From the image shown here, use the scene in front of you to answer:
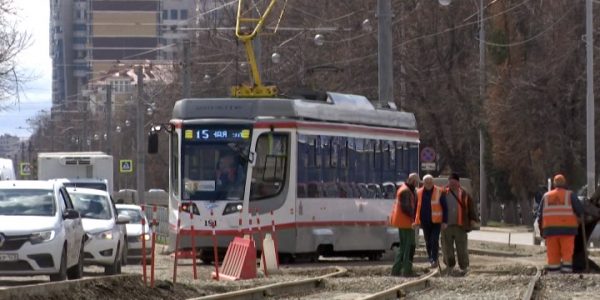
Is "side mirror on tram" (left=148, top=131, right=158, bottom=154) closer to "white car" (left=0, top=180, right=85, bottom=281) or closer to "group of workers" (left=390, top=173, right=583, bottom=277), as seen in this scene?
"group of workers" (left=390, top=173, right=583, bottom=277)

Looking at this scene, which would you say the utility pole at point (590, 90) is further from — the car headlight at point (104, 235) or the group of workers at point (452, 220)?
the car headlight at point (104, 235)

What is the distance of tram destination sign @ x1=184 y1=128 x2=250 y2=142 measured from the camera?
28875 mm

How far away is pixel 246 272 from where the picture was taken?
24.0m

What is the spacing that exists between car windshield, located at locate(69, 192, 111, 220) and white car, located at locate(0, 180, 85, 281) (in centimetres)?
515

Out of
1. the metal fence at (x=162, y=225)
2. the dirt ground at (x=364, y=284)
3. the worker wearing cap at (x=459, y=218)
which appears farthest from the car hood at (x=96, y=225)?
the metal fence at (x=162, y=225)

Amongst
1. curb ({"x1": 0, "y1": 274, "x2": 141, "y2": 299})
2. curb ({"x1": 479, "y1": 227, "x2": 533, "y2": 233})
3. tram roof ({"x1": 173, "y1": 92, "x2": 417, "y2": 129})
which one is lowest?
curb ({"x1": 479, "y1": 227, "x2": 533, "y2": 233})

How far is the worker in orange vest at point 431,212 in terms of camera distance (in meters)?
26.1

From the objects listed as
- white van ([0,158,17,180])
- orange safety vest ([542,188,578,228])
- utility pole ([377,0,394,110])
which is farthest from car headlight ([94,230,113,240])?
white van ([0,158,17,180])

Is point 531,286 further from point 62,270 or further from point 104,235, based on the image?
point 104,235

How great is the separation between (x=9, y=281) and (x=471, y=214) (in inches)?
320

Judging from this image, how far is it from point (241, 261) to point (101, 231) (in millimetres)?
3554

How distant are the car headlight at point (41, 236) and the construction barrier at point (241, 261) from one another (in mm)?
3787

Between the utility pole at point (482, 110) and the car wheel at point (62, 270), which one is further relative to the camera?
the utility pole at point (482, 110)

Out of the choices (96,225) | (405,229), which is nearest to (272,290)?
(405,229)
